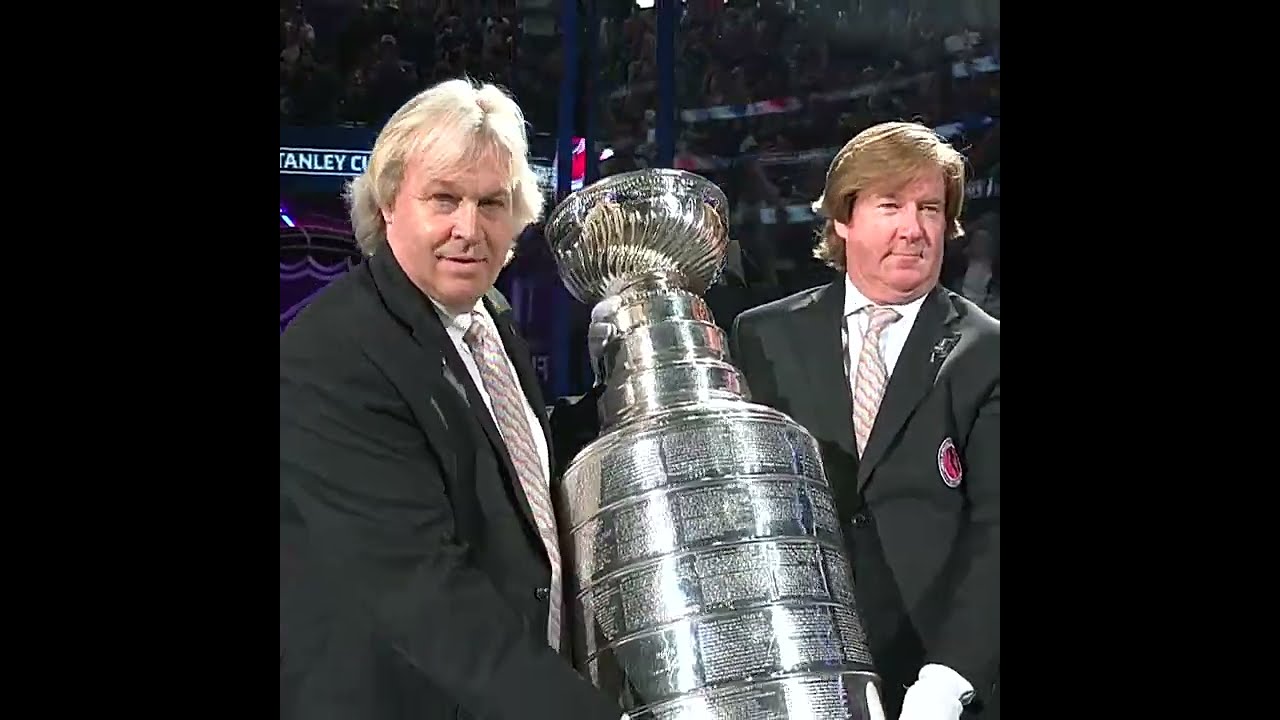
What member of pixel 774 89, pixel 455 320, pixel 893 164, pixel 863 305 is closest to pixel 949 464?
pixel 863 305

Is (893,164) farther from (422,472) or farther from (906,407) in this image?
(422,472)

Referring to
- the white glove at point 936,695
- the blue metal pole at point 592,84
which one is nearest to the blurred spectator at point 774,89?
the blue metal pole at point 592,84

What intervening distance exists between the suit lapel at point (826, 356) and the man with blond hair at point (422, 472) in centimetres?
49

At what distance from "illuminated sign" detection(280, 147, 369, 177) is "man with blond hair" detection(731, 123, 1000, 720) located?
2.38 ft

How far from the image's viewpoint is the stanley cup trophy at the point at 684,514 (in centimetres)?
156

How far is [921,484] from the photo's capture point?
193cm

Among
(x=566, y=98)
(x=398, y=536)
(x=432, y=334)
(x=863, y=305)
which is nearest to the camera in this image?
(x=398, y=536)

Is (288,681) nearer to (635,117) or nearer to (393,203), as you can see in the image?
(393,203)

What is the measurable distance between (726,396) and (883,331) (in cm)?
36

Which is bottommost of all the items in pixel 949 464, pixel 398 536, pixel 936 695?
pixel 936 695

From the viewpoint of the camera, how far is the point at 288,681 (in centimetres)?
169

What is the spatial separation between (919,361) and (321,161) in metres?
0.97

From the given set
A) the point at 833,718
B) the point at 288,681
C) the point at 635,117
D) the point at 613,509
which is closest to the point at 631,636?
the point at 613,509

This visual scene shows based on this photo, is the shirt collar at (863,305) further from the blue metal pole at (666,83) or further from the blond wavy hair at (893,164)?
the blue metal pole at (666,83)
